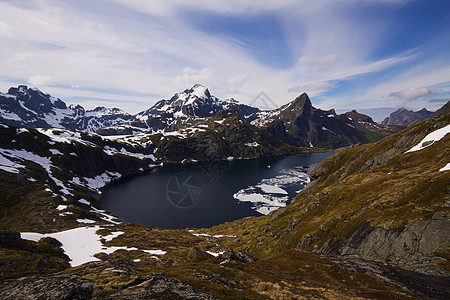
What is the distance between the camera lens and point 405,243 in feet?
98.3

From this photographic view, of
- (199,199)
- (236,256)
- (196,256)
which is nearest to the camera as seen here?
(236,256)

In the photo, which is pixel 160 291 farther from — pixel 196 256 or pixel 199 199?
pixel 199 199

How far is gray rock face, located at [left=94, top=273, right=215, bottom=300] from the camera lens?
1795 cm

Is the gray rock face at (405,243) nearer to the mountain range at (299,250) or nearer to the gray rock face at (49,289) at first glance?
the mountain range at (299,250)

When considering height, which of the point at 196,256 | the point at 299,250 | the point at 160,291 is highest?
the point at 160,291

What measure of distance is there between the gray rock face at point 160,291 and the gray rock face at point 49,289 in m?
2.23

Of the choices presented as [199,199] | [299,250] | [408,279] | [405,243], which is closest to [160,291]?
[408,279]

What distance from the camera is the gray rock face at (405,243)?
27781 millimetres

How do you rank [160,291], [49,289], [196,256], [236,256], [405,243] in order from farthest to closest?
[196,256]
[236,256]
[405,243]
[160,291]
[49,289]

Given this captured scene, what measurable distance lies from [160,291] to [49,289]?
389 inches

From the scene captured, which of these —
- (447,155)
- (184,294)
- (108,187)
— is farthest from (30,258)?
(108,187)

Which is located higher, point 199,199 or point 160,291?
point 160,291

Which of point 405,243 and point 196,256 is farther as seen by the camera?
point 196,256

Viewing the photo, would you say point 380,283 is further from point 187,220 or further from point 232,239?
point 187,220
